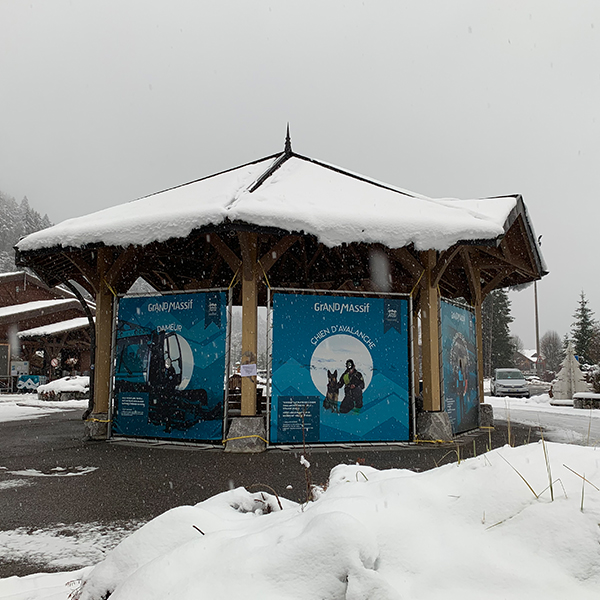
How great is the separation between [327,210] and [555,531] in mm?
6592

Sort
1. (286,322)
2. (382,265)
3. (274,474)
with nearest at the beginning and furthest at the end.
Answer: (274,474) → (286,322) → (382,265)

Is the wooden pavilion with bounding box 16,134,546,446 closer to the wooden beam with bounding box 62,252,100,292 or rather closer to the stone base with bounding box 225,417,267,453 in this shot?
the wooden beam with bounding box 62,252,100,292

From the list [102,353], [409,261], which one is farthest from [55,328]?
[409,261]

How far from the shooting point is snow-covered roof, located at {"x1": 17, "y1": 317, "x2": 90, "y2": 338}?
95.2ft

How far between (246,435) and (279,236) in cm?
322

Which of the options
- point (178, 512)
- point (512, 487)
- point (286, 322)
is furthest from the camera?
point (286, 322)

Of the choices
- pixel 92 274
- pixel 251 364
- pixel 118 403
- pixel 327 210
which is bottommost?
pixel 118 403

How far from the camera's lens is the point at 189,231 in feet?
25.2

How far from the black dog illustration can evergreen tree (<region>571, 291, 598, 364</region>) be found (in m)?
37.7

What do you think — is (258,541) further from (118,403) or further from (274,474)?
(118,403)

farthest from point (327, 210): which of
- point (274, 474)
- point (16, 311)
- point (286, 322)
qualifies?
point (16, 311)

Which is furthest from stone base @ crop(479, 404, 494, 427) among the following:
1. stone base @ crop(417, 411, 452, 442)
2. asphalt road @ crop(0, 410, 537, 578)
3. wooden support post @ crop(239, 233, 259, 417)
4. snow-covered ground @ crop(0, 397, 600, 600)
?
snow-covered ground @ crop(0, 397, 600, 600)

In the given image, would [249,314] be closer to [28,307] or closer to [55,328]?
[55,328]

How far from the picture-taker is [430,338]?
9125mm
